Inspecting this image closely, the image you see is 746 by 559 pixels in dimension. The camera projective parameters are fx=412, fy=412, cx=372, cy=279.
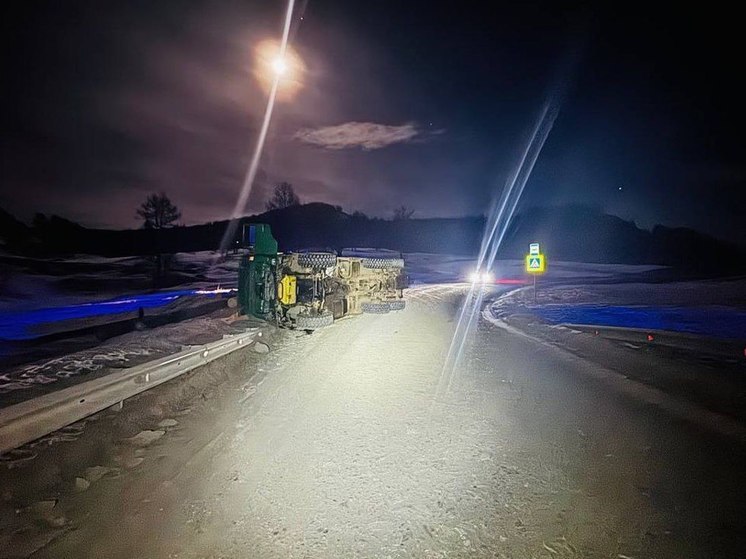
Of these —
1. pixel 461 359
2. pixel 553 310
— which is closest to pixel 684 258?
pixel 553 310

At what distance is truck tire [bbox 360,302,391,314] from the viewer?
13594 millimetres

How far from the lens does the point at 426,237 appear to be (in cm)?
9656

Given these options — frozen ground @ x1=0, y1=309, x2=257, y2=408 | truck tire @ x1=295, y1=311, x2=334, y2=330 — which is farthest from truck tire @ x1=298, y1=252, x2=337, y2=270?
frozen ground @ x1=0, y1=309, x2=257, y2=408

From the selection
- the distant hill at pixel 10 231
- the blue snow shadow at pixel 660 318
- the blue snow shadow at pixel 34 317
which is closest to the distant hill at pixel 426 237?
the distant hill at pixel 10 231

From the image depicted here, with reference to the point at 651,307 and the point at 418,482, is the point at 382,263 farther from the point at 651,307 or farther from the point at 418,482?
the point at 651,307

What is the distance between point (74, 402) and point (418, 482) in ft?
11.3

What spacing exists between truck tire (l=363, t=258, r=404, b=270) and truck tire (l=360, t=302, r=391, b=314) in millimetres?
1236

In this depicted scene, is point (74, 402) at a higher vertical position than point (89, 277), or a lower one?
higher

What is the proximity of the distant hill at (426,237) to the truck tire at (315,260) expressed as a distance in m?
47.5

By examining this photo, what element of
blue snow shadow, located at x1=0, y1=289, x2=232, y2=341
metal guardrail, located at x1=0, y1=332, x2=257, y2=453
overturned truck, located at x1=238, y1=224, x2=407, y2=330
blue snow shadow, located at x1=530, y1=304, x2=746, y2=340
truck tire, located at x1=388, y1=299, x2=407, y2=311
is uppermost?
overturned truck, located at x1=238, y1=224, x2=407, y2=330

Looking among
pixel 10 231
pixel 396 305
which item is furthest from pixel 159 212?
pixel 396 305

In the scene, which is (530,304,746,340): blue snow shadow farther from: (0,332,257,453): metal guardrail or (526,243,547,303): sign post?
(0,332,257,453): metal guardrail

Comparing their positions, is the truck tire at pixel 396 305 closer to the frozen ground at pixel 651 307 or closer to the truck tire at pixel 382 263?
the truck tire at pixel 382 263

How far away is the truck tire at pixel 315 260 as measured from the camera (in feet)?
33.4
